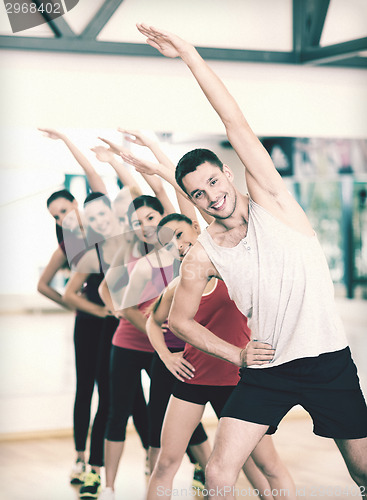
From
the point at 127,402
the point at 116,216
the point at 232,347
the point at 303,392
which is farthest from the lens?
the point at 116,216

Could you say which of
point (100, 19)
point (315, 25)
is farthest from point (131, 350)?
point (315, 25)

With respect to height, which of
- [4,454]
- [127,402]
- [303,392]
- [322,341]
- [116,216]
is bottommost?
[4,454]

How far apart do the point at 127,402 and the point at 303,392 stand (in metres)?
1.13

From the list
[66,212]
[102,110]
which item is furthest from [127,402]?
[102,110]

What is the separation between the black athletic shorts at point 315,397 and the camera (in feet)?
6.44

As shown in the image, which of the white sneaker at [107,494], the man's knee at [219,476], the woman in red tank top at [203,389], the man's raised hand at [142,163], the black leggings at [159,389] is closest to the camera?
the man's knee at [219,476]

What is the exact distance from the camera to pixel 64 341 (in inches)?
155

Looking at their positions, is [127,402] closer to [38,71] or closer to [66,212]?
[66,212]

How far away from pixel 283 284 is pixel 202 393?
600mm

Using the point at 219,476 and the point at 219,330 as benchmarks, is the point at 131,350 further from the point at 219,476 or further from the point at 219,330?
the point at 219,476

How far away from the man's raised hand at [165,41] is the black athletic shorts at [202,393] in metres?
1.18

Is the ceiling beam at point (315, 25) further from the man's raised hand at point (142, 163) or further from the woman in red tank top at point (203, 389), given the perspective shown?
the woman in red tank top at point (203, 389)

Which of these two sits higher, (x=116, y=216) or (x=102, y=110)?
(x=102, y=110)

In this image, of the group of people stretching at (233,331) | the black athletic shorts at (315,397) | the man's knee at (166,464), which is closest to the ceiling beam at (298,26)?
the group of people stretching at (233,331)
